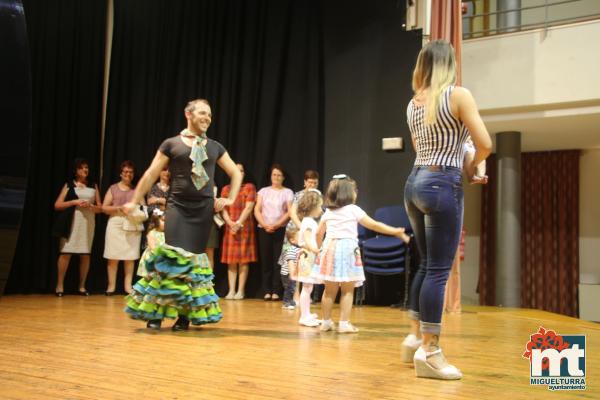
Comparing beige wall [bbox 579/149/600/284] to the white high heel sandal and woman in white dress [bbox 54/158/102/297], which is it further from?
the white high heel sandal

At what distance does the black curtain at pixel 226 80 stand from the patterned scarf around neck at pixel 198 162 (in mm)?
3288

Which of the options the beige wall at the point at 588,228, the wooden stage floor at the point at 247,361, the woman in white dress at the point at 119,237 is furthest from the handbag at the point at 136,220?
the beige wall at the point at 588,228

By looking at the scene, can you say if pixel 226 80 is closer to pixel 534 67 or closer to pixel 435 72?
pixel 534 67

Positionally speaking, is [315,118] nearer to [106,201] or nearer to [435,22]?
[435,22]

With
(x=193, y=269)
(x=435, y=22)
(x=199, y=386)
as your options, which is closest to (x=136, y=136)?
(x=435, y=22)

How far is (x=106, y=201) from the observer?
686 centimetres

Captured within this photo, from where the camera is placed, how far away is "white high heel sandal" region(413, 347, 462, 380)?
2.18 meters

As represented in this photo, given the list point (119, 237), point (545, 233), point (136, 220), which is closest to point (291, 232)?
point (136, 220)

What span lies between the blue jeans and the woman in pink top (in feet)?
→ 14.2

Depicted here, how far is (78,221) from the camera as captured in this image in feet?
21.9

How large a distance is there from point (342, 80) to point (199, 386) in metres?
5.25

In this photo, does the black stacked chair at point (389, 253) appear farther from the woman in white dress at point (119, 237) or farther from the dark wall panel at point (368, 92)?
the woman in white dress at point (119, 237)

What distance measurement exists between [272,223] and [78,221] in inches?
86.6

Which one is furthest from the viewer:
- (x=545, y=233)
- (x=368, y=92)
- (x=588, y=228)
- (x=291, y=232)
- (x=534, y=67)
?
(x=545, y=233)
